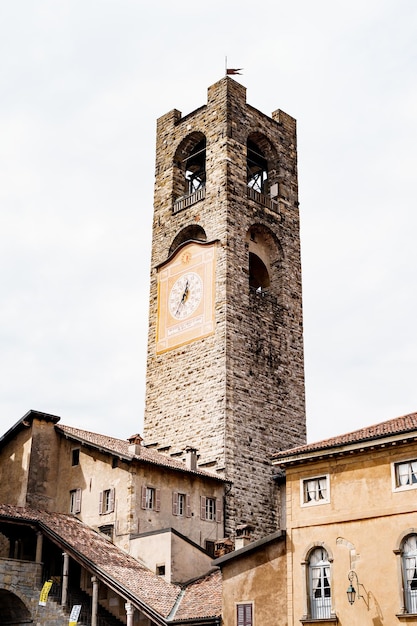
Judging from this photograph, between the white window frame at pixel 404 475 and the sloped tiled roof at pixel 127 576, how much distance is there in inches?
242

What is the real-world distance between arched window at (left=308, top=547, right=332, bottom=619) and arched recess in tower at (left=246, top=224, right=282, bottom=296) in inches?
708

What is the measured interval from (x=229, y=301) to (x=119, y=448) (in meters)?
7.98

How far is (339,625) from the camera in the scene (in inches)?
787

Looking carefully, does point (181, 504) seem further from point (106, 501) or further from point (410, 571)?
point (410, 571)

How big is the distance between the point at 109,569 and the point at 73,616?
164cm

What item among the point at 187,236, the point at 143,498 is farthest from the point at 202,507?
the point at 187,236

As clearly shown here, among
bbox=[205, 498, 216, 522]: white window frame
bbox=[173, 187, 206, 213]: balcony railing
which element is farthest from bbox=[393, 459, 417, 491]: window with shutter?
bbox=[173, 187, 206, 213]: balcony railing

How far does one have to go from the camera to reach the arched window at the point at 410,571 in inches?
754

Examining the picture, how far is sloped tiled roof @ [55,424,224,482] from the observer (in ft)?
94.6

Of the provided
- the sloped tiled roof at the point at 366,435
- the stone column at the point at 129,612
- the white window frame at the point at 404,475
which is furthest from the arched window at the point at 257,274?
the white window frame at the point at 404,475

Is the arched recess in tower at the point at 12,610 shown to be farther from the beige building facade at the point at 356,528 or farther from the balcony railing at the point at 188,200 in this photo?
the balcony railing at the point at 188,200

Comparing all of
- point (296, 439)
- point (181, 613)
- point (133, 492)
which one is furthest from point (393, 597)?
point (296, 439)

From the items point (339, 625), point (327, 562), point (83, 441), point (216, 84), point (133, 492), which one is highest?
point (216, 84)

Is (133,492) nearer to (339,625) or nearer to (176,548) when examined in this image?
(176,548)
